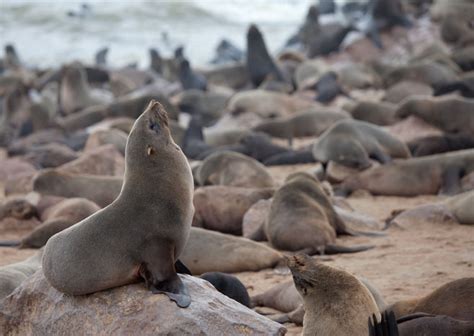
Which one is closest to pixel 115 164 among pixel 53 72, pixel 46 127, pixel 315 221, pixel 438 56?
pixel 315 221

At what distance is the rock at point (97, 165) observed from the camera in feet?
35.2

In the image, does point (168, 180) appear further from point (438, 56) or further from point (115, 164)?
point (438, 56)

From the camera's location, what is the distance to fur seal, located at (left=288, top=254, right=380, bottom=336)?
13.1 feet

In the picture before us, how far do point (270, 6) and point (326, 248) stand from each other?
38295 mm

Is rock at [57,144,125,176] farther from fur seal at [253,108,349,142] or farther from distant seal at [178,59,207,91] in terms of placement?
distant seal at [178,59,207,91]

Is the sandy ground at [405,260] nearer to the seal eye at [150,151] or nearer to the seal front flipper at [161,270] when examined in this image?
the seal front flipper at [161,270]

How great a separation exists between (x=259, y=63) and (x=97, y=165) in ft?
27.6

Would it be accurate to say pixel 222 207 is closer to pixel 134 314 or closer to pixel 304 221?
pixel 304 221

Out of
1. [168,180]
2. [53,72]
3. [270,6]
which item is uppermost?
[168,180]

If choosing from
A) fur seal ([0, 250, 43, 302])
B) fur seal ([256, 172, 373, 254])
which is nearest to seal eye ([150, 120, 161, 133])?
fur seal ([0, 250, 43, 302])

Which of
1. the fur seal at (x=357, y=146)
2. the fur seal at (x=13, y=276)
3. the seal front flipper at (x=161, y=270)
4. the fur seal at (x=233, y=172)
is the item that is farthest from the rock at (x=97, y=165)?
the seal front flipper at (x=161, y=270)

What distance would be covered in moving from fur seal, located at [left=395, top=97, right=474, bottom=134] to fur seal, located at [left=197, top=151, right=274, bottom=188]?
9.90 feet

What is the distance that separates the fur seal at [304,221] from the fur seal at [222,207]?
69 centimetres

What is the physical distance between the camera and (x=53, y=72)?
24.2m
